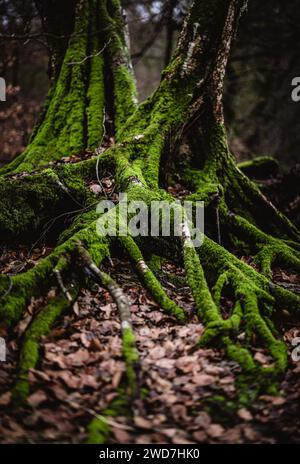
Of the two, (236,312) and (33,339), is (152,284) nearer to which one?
(236,312)

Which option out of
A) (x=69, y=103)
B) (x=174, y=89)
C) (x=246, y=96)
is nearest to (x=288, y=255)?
(x=174, y=89)

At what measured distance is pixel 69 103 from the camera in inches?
277

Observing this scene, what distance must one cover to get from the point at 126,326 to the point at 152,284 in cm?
78

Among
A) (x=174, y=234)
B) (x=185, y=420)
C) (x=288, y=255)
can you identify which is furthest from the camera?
(x=288, y=255)

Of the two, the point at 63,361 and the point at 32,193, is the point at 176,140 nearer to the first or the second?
the point at 32,193

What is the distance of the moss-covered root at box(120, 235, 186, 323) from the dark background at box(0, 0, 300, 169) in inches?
348

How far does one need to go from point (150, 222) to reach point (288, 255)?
93.1 inches

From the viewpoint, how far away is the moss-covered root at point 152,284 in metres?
3.56

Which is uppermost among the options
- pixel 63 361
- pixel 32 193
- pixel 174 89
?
pixel 174 89

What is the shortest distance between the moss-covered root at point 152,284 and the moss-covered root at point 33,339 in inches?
34.5

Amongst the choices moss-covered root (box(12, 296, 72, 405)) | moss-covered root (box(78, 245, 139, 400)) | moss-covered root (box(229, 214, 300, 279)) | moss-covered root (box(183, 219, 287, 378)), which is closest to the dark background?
moss-covered root (box(229, 214, 300, 279))

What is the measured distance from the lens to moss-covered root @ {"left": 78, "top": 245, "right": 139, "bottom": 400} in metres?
2.63

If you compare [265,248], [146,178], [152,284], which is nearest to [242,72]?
[265,248]

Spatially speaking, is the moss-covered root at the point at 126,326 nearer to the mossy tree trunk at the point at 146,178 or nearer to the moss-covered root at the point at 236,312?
the mossy tree trunk at the point at 146,178
